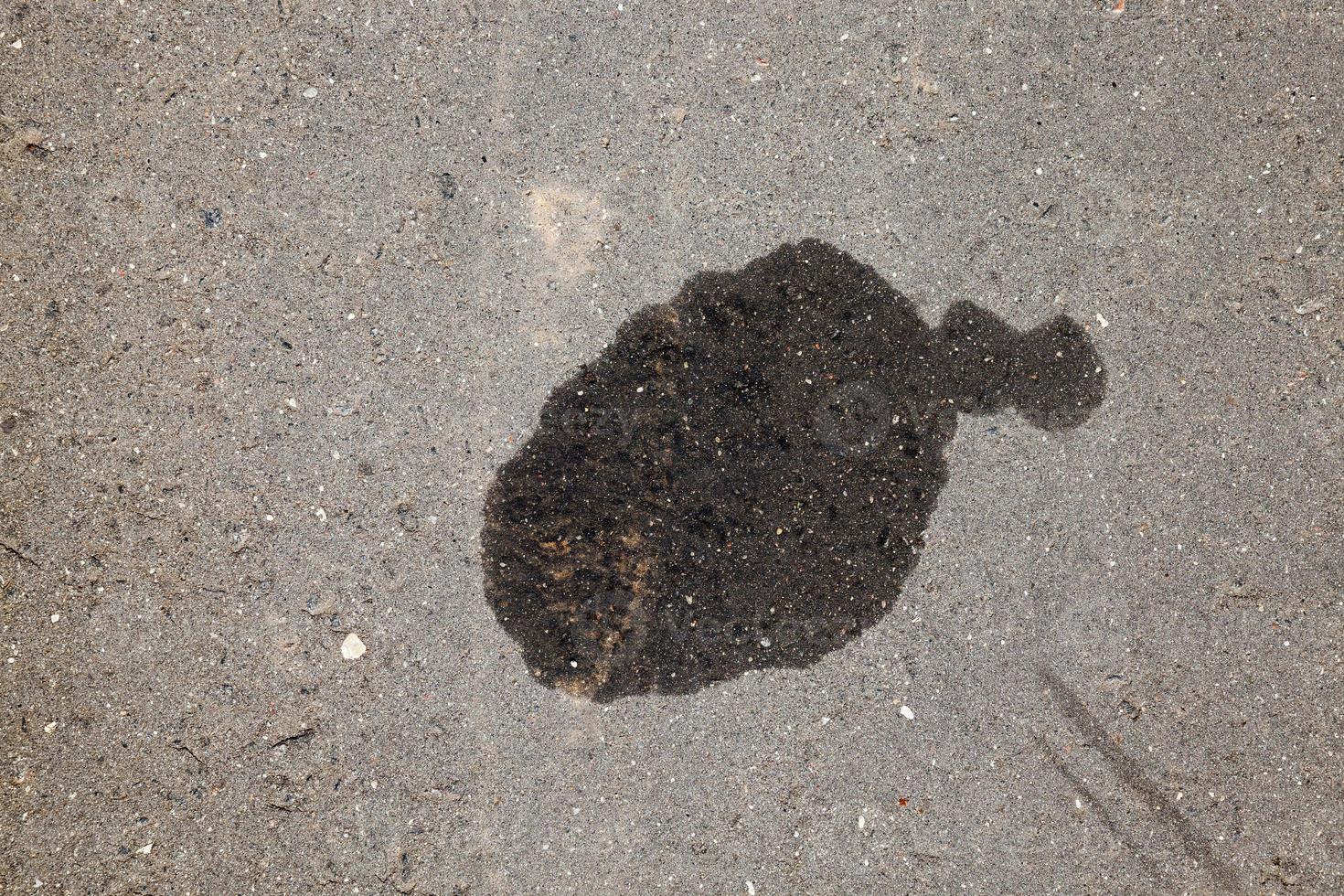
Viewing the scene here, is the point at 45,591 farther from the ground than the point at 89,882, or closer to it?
farther from the ground

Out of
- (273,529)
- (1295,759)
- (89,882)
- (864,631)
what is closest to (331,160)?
(273,529)

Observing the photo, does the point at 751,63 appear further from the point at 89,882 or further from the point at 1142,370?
the point at 89,882

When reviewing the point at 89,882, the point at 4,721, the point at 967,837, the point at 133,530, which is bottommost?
the point at 89,882
